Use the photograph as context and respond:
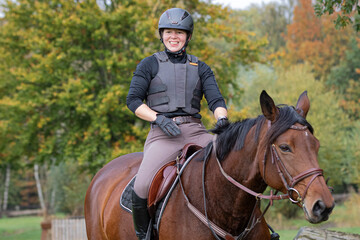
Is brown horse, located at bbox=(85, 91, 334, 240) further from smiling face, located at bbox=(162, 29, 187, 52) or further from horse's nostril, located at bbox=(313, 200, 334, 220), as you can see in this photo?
→ smiling face, located at bbox=(162, 29, 187, 52)

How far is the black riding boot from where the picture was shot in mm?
4383

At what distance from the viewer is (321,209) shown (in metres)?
2.98

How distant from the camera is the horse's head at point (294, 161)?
3.02 metres

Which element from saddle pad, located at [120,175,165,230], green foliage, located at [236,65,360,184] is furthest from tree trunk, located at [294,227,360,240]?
green foliage, located at [236,65,360,184]

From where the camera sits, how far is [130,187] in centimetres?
502

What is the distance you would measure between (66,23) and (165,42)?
666 inches

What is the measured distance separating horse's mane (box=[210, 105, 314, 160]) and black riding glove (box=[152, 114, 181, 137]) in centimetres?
35

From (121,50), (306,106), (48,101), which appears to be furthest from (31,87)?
(306,106)

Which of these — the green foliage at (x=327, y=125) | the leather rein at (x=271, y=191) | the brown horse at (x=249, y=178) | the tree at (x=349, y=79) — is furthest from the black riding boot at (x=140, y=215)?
the tree at (x=349, y=79)

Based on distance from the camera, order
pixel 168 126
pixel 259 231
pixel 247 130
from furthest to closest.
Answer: pixel 168 126 → pixel 259 231 → pixel 247 130

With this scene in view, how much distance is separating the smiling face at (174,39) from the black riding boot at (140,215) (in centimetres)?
152

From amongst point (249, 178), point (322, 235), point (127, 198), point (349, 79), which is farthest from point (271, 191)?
point (349, 79)

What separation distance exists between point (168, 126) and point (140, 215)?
0.92 metres

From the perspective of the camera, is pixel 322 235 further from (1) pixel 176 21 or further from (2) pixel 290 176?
(2) pixel 290 176
